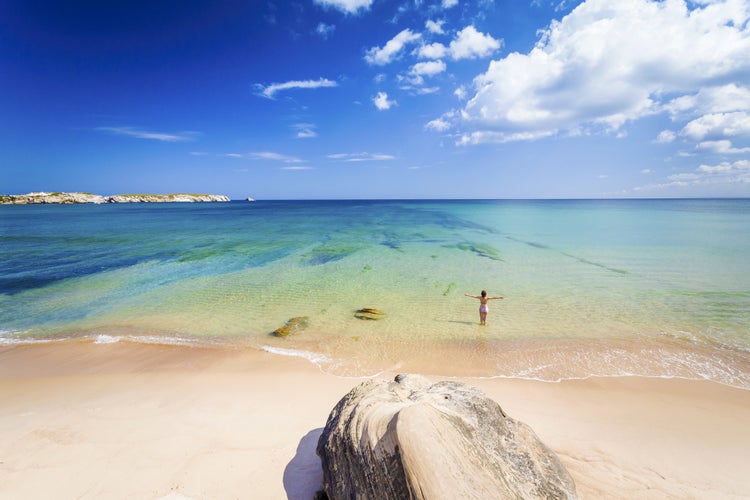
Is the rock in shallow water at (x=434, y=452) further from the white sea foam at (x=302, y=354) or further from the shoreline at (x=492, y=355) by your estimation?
the white sea foam at (x=302, y=354)

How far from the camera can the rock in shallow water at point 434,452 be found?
3.63 meters

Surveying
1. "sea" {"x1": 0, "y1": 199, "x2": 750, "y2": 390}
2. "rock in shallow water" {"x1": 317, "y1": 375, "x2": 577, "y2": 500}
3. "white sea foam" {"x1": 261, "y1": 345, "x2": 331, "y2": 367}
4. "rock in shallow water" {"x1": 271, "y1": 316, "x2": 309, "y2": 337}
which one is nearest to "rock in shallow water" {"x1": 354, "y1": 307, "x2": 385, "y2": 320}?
"sea" {"x1": 0, "y1": 199, "x2": 750, "y2": 390}

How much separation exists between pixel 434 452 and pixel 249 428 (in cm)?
466

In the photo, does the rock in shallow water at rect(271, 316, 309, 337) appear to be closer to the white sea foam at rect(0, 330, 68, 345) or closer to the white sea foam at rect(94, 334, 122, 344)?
the white sea foam at rect(94, 334, 122, 344)

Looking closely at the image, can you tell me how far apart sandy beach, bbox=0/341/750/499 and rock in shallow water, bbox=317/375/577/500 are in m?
1.09

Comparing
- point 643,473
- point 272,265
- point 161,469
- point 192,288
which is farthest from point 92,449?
point 272,265

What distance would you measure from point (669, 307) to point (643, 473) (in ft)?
41.3

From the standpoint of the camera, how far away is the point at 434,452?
3754 mm

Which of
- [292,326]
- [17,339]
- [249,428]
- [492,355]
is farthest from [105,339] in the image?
[492,355]

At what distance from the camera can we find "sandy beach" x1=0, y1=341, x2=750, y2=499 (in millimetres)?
5125

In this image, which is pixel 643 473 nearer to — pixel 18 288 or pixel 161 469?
pixel 161 469

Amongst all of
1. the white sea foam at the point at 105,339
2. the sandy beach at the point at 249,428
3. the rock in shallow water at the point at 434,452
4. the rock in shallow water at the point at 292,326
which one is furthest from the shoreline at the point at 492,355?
the rock in shallow water at the point at 434,452

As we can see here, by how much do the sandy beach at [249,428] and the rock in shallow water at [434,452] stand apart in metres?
1.09

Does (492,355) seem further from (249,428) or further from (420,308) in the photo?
(249,428)
